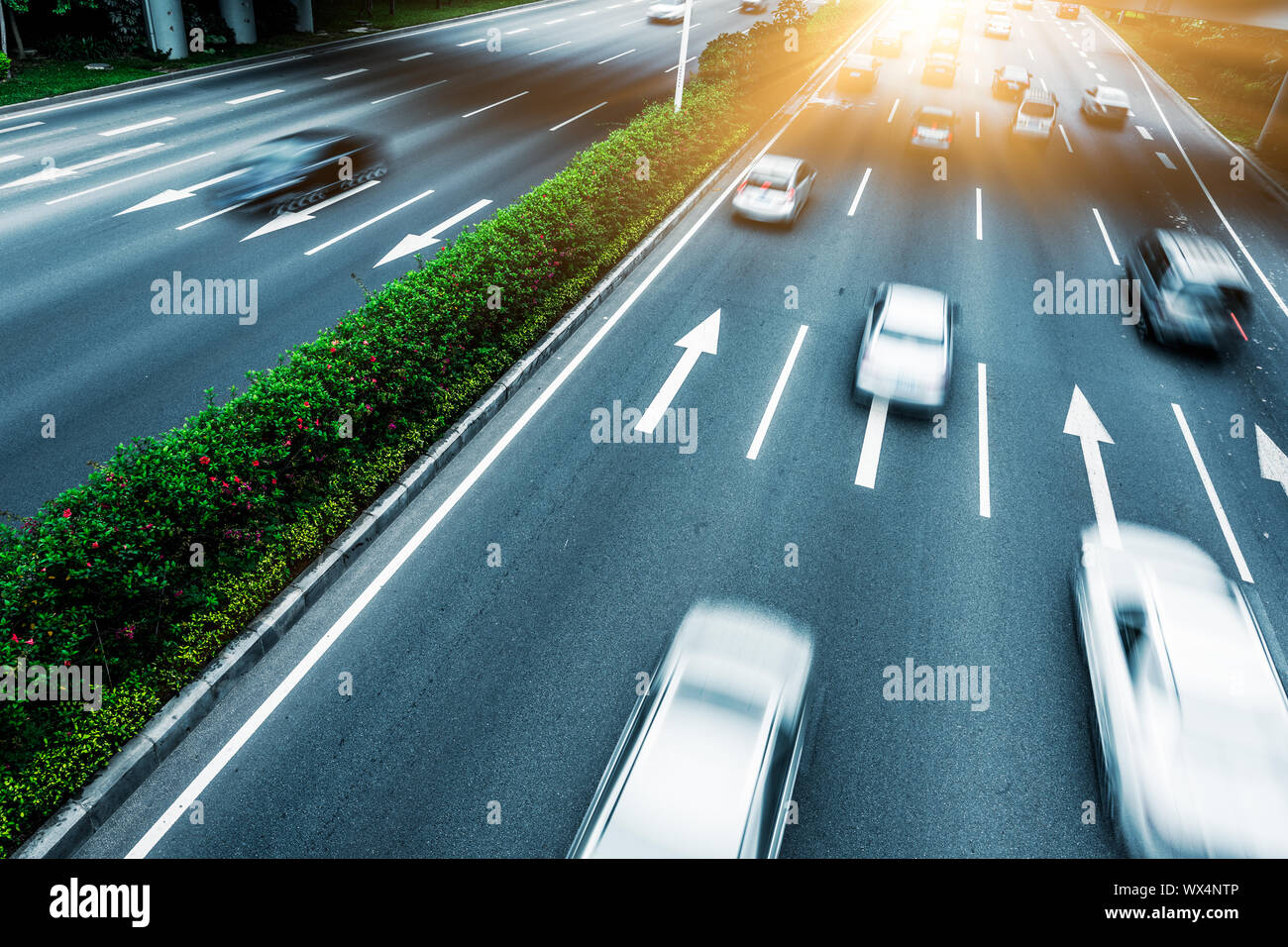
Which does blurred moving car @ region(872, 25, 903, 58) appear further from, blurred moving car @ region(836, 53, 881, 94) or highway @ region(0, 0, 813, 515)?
highway @ region(0, 0, 813, 515)

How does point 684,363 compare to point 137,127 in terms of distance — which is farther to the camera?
point 137,127

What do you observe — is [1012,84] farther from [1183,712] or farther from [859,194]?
[1183,712]

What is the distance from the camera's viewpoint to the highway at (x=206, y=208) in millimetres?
10750

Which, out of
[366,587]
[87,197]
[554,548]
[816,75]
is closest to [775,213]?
[554,548]

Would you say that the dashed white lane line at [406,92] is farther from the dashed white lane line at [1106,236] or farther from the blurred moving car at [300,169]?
the dashed white lane line at [1106,236]

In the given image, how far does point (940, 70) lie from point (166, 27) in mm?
35340

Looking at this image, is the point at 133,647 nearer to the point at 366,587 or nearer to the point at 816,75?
the point at 366,587

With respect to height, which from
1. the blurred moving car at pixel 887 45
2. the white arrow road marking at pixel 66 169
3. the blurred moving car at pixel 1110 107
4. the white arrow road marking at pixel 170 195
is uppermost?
the blurred moving car at pixel 887 45

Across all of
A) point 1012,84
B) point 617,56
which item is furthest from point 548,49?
point 1012,84

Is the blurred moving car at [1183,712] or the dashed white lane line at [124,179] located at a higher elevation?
the dashed white lane line at [124,179]

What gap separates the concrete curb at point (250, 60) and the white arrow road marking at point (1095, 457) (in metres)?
29.8

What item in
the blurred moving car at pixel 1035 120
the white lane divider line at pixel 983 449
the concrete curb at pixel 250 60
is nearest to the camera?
the white lane divider line at pixel 983 449

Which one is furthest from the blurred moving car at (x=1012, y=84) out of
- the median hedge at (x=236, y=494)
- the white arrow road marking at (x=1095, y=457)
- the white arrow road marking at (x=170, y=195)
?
the white arrow road marking at (x=170, y=195)

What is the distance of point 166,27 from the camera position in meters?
26.5
